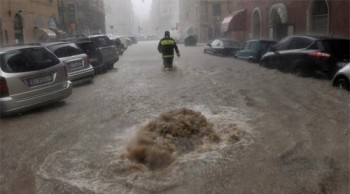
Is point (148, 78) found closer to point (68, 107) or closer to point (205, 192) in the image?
point (68, 107)

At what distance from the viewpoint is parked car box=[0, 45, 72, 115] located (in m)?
8.05

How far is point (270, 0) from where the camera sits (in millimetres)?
27078

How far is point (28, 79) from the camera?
27.5 feet

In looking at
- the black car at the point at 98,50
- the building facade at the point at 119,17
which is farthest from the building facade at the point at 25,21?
the building facade at the point at 119,17

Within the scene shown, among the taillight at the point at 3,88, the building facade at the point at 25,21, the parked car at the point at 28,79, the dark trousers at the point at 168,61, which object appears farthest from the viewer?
the building facade at the point at 25,21

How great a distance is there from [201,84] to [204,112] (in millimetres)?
4451

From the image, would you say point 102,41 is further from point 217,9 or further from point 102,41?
A: point 217,9

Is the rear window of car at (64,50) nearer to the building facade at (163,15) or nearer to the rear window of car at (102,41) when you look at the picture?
the rear window of car at (102,41)

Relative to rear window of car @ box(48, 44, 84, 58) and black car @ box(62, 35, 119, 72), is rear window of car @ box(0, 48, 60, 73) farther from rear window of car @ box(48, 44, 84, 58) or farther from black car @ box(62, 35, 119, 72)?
black car @ box(62, 35, 119, 72)

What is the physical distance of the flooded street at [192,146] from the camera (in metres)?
4.79

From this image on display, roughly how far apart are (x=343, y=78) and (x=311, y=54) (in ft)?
8.51

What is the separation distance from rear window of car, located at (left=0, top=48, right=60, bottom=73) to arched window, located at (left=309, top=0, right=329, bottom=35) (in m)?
15.2

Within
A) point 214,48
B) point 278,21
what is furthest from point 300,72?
point 214,48

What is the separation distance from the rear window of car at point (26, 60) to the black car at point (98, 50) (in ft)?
21.8
